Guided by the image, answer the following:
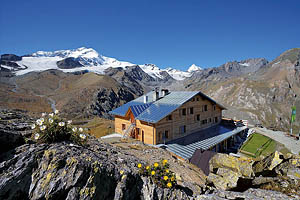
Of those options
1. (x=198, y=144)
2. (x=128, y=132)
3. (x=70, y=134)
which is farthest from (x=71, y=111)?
(x=70, y=134)

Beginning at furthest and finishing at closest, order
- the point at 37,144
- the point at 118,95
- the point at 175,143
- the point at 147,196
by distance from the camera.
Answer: the point at 118,95 < the point at 175,143 < the point at 147,196 < the point at 37,144

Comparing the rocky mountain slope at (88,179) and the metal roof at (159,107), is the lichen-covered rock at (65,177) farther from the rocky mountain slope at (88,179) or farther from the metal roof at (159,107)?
the metal roof at (159,107)

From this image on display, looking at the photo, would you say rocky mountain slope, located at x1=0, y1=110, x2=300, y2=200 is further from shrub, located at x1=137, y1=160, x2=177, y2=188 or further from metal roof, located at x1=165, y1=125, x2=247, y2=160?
metal roof, located at x1=165, y1=125, x2=247, y2=160

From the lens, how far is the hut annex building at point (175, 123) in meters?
17.8

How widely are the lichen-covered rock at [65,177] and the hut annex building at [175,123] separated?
39.5 feet

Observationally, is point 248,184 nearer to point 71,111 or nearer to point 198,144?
point 198,144

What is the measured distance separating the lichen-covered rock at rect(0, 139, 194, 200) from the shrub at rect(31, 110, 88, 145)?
0.93 ft

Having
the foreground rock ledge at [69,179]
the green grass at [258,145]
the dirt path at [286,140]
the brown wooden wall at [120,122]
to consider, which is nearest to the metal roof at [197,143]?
the green grass at [258,145]

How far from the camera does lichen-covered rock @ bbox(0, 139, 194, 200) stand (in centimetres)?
322

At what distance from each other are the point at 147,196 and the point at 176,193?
3.10 ft

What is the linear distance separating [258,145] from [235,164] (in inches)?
963

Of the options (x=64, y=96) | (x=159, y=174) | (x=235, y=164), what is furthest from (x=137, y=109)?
(x=64, y=96)

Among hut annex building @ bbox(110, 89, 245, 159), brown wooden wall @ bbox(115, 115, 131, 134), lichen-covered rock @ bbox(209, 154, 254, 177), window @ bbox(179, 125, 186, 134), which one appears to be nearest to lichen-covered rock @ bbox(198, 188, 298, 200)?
lichen-covered rock @ bbox(209, 154, 254, 177)

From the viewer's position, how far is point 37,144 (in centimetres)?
401
